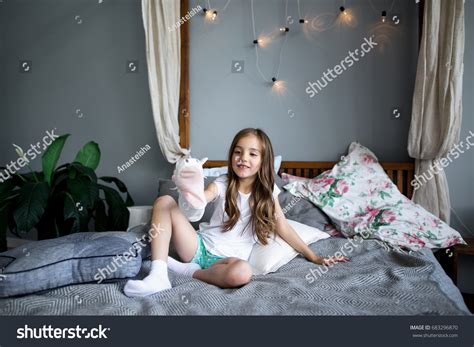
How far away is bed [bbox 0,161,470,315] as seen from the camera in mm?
1095

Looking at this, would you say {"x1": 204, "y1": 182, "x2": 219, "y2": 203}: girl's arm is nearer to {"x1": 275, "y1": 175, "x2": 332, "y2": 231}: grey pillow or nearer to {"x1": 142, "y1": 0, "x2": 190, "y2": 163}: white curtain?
{"x1": 275, "y1": 175, "x2": 332, "y2": 231}: grey pillow

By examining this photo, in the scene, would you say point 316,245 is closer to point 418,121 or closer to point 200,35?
point 418,121

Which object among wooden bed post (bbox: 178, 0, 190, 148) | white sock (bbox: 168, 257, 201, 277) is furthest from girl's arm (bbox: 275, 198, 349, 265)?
wooden bed post (bbox: 178, 0, 190, 148)

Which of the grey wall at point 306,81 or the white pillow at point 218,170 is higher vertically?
the grey wall at point 306,81

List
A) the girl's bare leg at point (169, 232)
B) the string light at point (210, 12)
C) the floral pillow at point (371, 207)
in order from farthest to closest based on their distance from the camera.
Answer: the string light at point (210, 12), the floral pillow at point (371, 207), the girl's bare leg at point (169, 232)

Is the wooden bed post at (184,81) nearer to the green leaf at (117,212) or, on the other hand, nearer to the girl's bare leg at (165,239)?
the green leaf at (117,212)

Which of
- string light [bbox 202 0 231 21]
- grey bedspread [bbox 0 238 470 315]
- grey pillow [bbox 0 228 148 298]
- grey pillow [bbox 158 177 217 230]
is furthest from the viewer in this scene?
string light [bbox 202 0 231 21]

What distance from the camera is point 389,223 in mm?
1862

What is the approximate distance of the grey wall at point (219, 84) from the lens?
2.44 meters

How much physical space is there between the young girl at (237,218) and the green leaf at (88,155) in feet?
3.33
